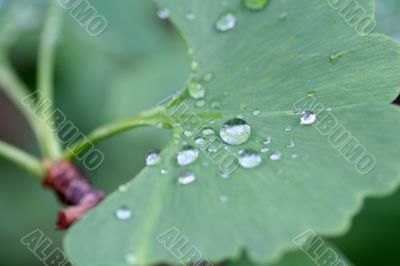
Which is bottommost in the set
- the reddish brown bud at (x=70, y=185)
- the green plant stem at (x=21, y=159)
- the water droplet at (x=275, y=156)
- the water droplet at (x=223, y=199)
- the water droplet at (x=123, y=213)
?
the green plant stem at (x=21, y=159)

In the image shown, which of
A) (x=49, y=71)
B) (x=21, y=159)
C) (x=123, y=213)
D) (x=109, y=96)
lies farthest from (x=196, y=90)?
(x=109, y=96)

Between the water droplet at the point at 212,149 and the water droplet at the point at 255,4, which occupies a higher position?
the water droplet at the point at 255,4

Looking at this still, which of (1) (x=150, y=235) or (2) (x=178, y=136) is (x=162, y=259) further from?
(2) (x=178, y=136)

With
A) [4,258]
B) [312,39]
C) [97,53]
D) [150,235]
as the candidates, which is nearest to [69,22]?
[97,53]

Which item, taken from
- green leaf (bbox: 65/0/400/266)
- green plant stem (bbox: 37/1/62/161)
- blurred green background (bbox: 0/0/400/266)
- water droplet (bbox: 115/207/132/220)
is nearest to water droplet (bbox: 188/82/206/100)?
green leaf (bbox: 65/0/400/266)

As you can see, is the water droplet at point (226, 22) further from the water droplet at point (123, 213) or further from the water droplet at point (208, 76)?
the water droplet at point (123, 213)

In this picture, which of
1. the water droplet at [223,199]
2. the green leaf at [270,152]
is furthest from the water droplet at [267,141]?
the water droplet at [223,199]

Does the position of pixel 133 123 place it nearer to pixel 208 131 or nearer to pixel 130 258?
pixel 208 131
